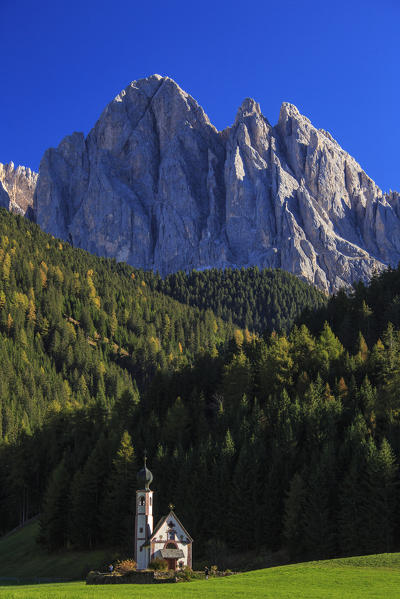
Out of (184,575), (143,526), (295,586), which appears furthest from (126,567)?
(295,586)

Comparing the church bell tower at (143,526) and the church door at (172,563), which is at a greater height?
the church bell tower at (143,526)

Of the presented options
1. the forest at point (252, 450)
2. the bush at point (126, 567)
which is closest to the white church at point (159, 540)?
the bush at point (126, 567)

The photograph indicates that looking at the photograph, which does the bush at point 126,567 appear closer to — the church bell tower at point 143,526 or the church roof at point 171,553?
the church bell tower at point 143,526

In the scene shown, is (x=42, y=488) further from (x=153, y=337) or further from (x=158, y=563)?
(x=153, y=337)

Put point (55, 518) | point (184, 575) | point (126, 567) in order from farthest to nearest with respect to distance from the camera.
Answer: point (55, 518)
point (126, 567)
point (184, 575)

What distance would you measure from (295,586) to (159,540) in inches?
876

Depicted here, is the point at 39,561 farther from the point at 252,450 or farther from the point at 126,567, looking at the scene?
the point at 252,450

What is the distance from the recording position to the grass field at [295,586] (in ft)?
129

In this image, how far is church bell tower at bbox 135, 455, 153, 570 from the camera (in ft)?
206

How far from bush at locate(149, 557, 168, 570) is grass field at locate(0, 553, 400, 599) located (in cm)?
991

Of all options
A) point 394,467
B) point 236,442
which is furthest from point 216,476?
point 394,467

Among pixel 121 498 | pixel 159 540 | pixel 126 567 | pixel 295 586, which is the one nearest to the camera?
pixel 295 586

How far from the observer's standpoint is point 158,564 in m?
62.2

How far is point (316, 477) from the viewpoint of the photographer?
68.1 m
